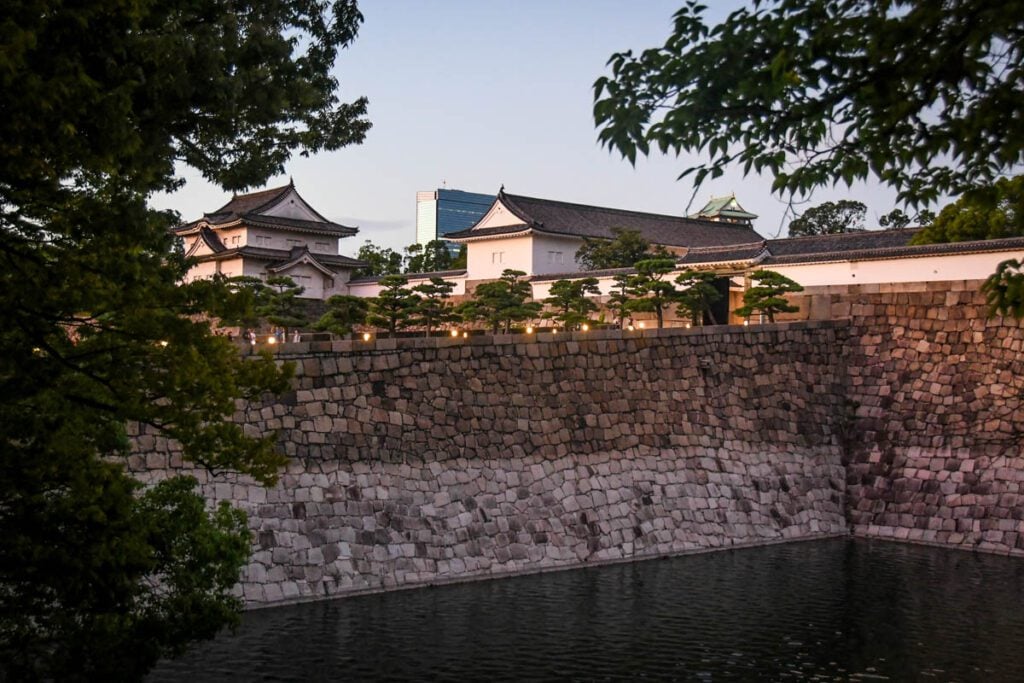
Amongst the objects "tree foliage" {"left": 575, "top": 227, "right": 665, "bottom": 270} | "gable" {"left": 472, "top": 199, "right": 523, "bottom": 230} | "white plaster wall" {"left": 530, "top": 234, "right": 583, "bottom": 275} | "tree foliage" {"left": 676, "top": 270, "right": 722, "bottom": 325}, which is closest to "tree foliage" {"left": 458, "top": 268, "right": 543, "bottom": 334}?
"tree foliage" {"left": 676, "top": 270, "right": 722, "bottom": 325}

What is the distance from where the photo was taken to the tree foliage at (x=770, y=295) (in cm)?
1962

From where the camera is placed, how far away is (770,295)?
19922mm

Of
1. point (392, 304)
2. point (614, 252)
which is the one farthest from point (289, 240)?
point (392, 304)

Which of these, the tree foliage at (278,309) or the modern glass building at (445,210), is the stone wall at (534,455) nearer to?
the tree foliage at (278,309)

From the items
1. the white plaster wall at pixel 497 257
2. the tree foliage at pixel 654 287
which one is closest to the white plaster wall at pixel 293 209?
the white plaster wall at pixel 497 257

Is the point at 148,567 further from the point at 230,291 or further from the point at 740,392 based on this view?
the point at 740,392

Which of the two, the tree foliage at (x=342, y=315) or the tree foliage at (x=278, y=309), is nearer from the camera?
the tree foliage at (x=342, y=315)

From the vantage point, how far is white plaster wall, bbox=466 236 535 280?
31.4 metres

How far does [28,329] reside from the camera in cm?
646

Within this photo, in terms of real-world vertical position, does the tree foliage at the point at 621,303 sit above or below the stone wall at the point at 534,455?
above

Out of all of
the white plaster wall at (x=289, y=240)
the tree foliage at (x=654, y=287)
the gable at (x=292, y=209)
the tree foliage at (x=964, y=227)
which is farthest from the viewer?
the gable at (x=292, y=209)

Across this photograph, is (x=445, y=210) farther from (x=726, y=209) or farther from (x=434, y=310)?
(x=434, y=310)

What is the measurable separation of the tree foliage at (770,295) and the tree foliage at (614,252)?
1190 centimetres

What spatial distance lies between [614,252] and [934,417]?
1525 cm
